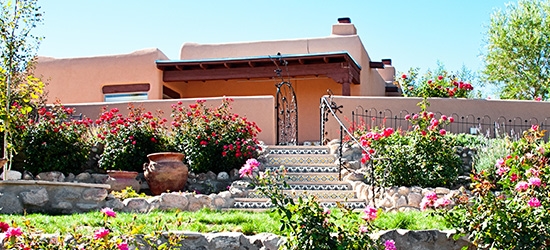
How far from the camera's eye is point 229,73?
59.2 feet

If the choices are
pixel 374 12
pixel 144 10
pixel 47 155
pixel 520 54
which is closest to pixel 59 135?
pixel 47 155

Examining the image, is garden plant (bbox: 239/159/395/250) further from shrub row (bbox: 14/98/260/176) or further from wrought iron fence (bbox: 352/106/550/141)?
wrought iron fence (bbox: 352/106/550/141)

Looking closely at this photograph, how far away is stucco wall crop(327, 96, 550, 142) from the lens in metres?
14.9

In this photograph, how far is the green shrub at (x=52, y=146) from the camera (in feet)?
39.7

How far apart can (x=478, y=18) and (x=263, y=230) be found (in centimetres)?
1914

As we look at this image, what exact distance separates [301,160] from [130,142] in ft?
10.6

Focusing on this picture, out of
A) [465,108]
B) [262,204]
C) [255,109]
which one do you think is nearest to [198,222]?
[262,204]

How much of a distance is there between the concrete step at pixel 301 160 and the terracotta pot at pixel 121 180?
2564 mm

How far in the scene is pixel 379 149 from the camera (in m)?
11.4

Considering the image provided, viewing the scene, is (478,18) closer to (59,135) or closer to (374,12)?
(374,12)

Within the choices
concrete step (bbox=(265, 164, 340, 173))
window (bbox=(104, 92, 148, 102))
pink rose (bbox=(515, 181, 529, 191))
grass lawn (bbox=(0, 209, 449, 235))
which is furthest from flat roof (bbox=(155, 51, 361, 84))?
pink rose (bbox=(515, 181, 529, 191))

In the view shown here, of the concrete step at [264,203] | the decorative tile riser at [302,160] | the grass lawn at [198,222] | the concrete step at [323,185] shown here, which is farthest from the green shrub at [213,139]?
the grass lawn at [198,222]

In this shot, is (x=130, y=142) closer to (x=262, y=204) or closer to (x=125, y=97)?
(x=262, y=204)

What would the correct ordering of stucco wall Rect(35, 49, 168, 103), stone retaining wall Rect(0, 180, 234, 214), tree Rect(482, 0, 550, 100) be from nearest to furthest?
stone retaining wall Rect(0, 180, 234, 214), stucco wall Rect(35, 49, 168, 103), tree Rect(482, 0, 550, 100)
